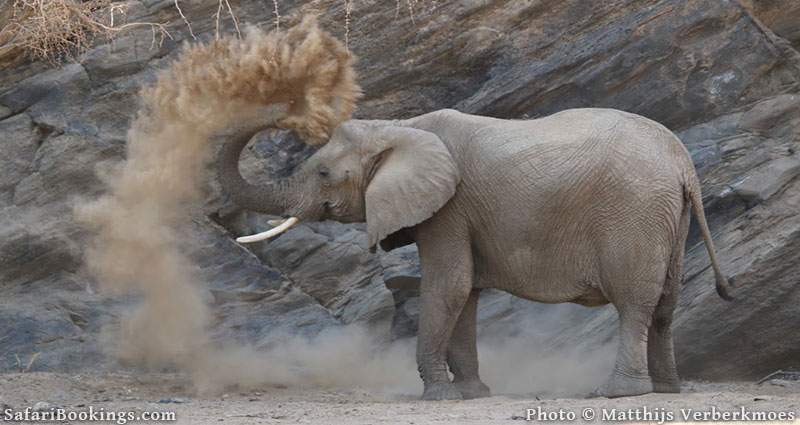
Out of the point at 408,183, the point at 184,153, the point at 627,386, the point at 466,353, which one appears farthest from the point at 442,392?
the point at 184,153

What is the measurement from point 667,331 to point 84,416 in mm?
4506

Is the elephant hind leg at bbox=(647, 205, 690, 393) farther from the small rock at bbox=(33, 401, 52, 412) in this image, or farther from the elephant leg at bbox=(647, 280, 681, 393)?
the small rock at bbox=(33, 401, 52, 412)

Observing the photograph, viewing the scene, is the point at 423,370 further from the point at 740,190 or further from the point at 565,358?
the point at 740,190

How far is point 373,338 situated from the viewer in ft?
46.7

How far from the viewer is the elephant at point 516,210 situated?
11.6 m

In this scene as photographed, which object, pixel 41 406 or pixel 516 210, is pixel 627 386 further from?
pixel 41 406

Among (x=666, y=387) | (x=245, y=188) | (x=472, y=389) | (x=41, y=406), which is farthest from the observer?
(x=245, y=188)

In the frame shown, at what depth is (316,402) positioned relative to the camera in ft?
40.4

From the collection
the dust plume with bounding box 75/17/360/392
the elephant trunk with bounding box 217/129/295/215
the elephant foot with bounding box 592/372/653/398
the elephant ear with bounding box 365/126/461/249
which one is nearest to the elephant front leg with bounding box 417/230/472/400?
the elephant ear with bounding box 365/126/461/249

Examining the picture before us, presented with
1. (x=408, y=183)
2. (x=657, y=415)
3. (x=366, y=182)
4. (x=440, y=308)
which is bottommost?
(x=440, y=308)

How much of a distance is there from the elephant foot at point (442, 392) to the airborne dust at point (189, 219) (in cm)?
144

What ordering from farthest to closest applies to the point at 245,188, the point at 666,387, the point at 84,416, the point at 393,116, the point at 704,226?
the point at 393,116
the point at 245,188
the point at 666,387
the point at 704,226
the point at 84,416

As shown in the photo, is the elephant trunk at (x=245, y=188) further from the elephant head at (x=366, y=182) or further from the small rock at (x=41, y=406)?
the small rock at (x=41, y=406)

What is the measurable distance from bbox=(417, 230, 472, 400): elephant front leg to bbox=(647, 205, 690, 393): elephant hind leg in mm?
1502
